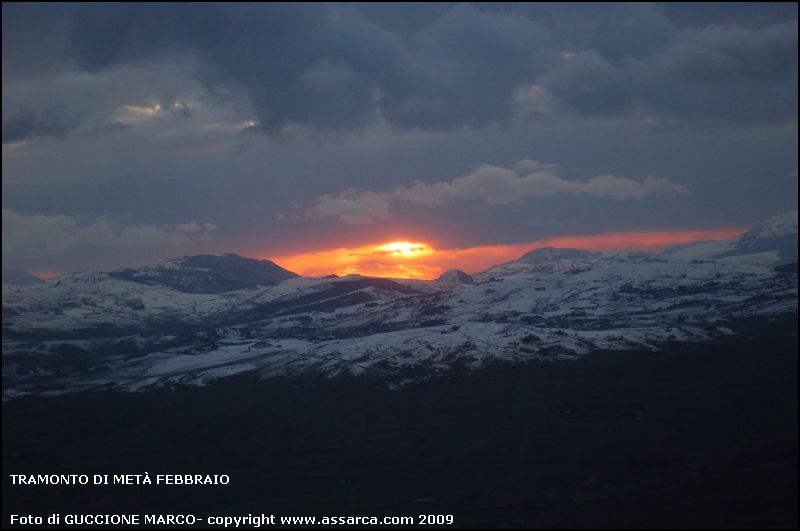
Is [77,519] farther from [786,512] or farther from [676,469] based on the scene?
[786,512]

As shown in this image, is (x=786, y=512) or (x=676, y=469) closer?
(x=786, y=512)

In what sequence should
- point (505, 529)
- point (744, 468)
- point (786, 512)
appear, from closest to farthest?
point (786, 512)
point (505, 529)
point (744, 468)

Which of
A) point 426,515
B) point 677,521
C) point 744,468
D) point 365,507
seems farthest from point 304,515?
point 744,468

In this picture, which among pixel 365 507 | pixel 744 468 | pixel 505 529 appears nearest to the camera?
pixel 505 529

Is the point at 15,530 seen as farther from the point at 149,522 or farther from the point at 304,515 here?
the point at 304,515

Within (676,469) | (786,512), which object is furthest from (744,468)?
(786,512)

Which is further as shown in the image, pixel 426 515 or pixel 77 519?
pixel 77 519

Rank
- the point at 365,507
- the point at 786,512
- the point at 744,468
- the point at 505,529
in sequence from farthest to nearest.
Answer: the point at 365,507 < the point at 744,468 < the point at 505,529 < the point at 786,512

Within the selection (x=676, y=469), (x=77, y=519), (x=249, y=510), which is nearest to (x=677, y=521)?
(x=676, y=469)
